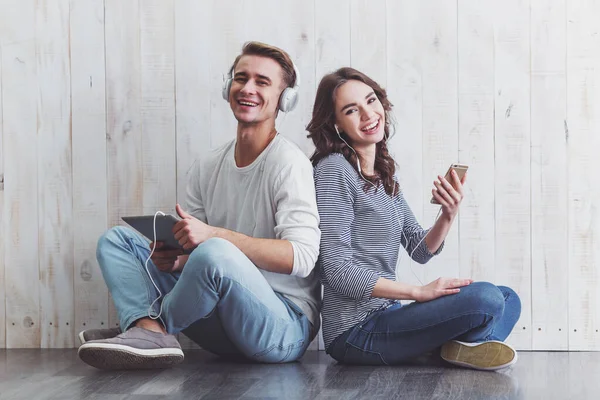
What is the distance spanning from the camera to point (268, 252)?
1.98 metres

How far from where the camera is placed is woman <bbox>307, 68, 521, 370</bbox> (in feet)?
6.54

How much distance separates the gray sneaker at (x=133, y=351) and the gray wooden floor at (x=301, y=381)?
0.10ft

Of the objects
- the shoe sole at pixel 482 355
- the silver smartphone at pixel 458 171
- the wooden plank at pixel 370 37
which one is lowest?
the shoe sole at pixel 482 355

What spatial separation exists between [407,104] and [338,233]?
0.59 m

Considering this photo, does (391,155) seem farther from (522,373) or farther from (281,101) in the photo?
(522,373)

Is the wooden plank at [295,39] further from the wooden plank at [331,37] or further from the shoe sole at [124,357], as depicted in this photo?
the shoe sole at [124,357]

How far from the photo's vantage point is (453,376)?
1.94 meters

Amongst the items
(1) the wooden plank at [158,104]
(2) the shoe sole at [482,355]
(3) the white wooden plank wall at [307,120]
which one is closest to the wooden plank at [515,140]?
(3) the white wooden plank wall at [307,120]

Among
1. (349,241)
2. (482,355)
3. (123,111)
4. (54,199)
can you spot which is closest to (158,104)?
(123,111)

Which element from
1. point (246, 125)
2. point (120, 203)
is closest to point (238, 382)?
point (246, 125)

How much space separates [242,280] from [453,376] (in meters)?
0.58

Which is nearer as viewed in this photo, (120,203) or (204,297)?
(204,297)

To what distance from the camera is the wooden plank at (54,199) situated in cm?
253

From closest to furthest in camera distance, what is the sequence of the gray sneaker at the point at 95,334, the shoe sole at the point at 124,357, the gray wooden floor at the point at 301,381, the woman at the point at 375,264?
the gray wooden floor at the point at 301,381, the shoe sole at the point at 124,357, the woman at the point at 375,264, the gray sneaker at the point at 95,334
